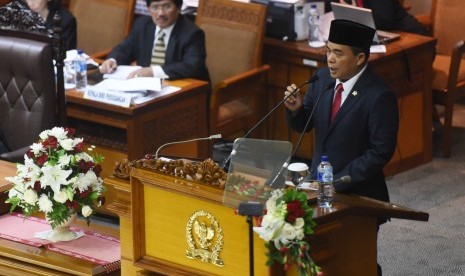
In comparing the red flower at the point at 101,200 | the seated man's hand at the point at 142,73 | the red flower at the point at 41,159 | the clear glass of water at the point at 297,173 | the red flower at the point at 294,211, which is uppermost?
the red flower at the point at 294,211

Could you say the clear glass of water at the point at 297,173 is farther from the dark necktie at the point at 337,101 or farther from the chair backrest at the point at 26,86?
the chair backrest at the point at 26,86

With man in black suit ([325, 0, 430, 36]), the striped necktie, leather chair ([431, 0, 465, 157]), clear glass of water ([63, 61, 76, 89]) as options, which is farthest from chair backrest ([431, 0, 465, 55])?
clear glass of water ([63, 61, 76, 89])

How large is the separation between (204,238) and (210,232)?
4 cm

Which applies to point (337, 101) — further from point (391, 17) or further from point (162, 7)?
point (391, 17)

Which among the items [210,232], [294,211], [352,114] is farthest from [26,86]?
[294,211]

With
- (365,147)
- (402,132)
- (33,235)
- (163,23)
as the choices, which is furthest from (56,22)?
(402,132)

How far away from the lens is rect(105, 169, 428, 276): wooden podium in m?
3.70

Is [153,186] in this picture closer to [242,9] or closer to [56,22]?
[56,22]

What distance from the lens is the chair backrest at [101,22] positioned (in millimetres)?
7820

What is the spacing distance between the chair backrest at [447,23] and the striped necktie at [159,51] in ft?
7.36

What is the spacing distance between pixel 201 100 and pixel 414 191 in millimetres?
1420

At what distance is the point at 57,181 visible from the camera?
14.9ft

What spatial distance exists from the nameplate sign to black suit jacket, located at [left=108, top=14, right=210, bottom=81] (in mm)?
439

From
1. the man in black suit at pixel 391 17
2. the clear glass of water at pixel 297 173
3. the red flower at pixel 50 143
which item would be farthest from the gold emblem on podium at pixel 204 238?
the man in black suit at pixel 391 17
